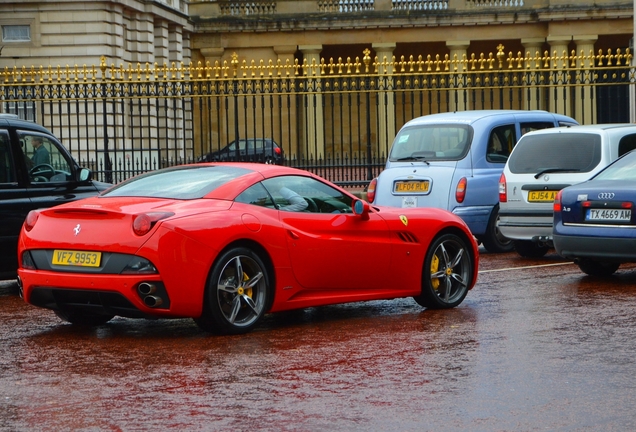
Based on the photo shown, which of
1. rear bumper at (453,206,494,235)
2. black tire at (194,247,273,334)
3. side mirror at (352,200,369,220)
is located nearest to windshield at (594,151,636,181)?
rear bumper at (453,206,494,235)

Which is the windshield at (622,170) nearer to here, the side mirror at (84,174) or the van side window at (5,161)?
the side mirror at (84,174)

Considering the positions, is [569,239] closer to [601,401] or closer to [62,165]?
[62,165]

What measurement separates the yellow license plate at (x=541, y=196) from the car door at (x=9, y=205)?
581 centimetres

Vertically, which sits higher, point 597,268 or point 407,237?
point 407,237

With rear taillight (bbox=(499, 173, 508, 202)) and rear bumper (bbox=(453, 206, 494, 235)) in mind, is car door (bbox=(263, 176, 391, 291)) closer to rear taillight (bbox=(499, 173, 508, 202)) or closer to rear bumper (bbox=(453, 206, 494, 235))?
rear taillight (bbox=(499, 173, 508, 202))

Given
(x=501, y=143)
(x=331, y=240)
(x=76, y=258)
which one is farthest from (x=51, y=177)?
(x=501, y=143)

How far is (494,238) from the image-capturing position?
15906mm

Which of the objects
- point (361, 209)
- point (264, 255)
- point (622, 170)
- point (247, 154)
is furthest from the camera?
point (247, 154)

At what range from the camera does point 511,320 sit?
9562 mm

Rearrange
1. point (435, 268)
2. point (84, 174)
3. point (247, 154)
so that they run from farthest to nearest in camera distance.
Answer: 1. point (247, 154)
2. point (84, 174)
3. point (435, 268)

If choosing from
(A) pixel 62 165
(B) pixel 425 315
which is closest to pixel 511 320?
(B) pixel 425 315

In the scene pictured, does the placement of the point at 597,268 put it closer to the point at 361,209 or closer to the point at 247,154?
the point at 361,209

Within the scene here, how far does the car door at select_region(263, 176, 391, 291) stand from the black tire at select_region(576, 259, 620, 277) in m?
3.45

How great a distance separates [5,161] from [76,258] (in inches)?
127
